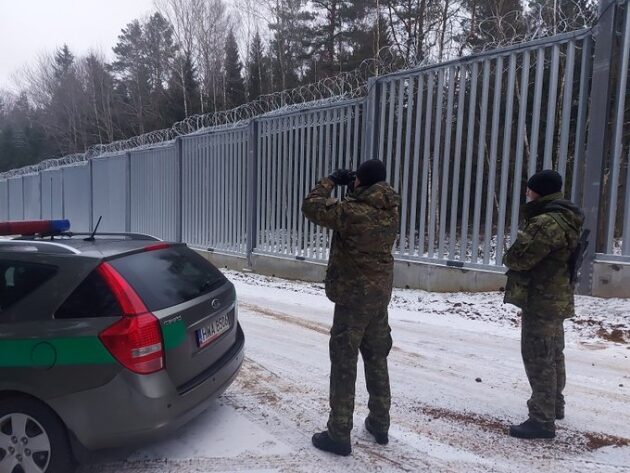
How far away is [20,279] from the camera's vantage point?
285 centimetres

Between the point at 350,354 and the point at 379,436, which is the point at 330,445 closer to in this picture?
the point at 379,436

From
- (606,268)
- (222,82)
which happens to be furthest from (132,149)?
(222,82)

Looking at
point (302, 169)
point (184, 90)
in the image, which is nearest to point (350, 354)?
point (302, 169)

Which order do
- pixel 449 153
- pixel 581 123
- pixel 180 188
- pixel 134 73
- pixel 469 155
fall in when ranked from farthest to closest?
pixel 134 73, pixel 180 188, pixel 449 153, pixel 469 155, pixel 581 123

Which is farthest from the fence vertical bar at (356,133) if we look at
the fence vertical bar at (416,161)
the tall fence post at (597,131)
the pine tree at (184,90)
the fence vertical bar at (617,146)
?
the pine tree at (184,90)

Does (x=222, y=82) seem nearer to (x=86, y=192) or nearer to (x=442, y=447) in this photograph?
(x=86, y=192)

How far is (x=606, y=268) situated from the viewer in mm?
6016

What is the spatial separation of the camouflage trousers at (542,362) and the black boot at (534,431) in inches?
1.2

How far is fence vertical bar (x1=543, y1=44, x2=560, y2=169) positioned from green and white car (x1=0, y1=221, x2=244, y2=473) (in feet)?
17.4

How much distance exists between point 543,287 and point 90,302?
2833 millimetres

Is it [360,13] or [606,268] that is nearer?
[606,268]

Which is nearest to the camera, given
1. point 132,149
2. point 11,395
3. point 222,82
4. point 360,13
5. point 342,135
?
point 11,395

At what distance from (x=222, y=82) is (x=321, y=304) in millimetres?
25130

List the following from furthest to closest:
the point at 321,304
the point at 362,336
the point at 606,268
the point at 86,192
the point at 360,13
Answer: the point at 360,13 < the point at 86,192 < the point at 321,304 < the point at 606,268 < the point at 362,336
